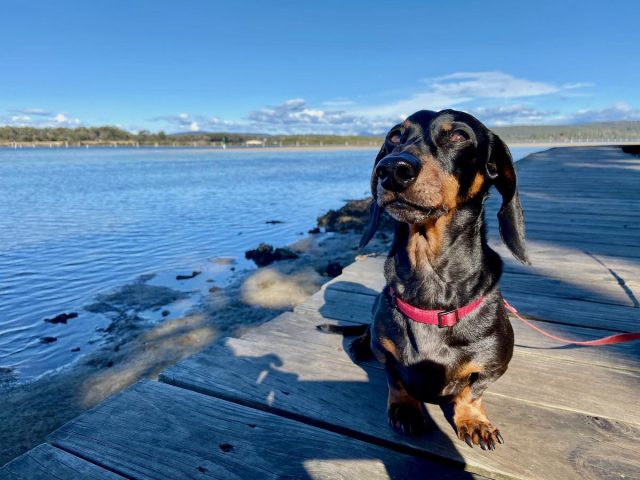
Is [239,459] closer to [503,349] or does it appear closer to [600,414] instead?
[503,349]

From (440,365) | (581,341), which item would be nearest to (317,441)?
(440,365)

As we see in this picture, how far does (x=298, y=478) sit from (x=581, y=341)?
1.93 meters

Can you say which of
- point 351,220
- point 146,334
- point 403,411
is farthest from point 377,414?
point 351,220

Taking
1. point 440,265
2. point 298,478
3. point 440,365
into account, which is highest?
point 440,265

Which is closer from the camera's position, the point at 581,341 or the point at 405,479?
the point at 405,479

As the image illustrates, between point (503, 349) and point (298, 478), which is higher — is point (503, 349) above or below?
above

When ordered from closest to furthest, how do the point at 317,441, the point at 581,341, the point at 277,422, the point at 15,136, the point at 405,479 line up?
1. the point at 405,479
2. the point at 317,441
3. the point at 277,422
4. the point at 581,341
5. the point at 15,136

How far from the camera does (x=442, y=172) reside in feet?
6.02

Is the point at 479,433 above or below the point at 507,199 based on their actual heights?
below

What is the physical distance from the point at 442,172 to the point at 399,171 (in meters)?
0.27

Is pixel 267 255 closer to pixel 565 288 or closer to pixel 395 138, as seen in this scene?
pixel 565 288

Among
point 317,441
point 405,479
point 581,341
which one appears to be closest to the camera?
point 405,479

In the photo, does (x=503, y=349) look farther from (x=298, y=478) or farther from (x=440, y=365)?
(x=298, y=478)

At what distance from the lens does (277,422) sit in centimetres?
181
